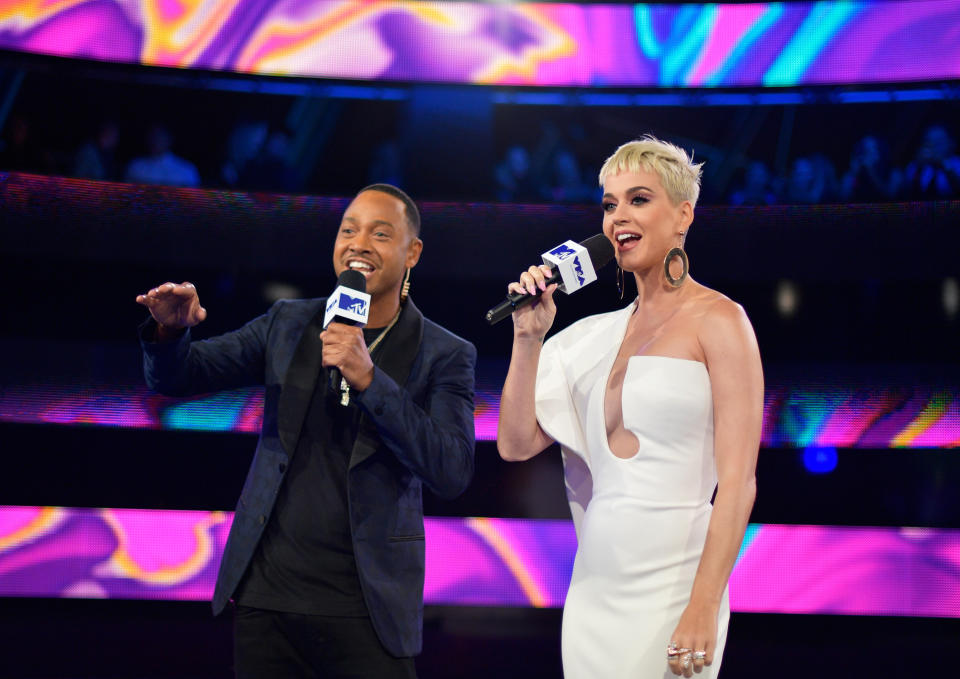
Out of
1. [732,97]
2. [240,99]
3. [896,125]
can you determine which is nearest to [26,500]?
[240,99]

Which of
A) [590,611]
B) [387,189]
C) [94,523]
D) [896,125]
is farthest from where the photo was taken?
[896,125]

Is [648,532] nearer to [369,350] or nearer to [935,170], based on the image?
[369,350]

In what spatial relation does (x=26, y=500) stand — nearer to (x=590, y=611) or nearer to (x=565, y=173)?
(x=565, y=173)

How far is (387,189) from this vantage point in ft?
6.43

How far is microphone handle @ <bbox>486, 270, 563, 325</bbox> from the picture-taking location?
5.16 ft

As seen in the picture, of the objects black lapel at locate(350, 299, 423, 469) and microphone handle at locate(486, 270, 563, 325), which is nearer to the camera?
microphone handle at locate(486, 270, 563, 325)

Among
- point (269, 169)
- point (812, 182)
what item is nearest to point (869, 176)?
point (812, 182)

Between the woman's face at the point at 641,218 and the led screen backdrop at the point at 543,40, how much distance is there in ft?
10.9

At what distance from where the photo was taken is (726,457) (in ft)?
4.68

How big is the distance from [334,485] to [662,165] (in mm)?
890

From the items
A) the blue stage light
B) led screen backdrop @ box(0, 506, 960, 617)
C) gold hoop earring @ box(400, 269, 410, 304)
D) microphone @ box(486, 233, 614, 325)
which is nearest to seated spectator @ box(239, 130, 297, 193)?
led screen backdrop @ box(0, 506, 960, 617)

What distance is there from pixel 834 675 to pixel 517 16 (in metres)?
3.70

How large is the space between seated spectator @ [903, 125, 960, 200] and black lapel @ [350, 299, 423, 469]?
12.0 ft

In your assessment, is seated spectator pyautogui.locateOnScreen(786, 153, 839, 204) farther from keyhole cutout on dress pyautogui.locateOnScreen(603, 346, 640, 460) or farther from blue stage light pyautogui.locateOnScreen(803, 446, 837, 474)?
keyhole cutout on dress pyautogui.locateOnScreen(603, 346, 640, 460)
